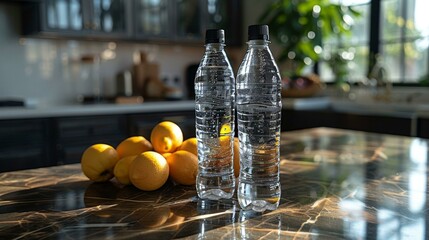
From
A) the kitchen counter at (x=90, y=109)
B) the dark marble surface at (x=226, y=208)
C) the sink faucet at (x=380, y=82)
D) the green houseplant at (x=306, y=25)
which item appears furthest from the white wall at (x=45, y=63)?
the dark marble surface at (x=226, y=208)

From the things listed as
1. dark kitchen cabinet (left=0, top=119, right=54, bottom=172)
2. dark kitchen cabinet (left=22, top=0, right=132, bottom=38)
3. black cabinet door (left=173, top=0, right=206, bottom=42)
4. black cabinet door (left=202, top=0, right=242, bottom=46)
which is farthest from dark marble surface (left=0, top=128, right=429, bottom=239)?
black cabinet door (left=202, top=0, right=242, bottom=46)

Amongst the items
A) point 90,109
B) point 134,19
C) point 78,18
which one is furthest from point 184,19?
point 90,109

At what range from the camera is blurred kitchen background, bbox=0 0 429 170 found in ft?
9.39

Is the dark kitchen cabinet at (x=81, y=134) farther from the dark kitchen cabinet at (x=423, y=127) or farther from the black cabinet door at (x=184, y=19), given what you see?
the dark kitchen cabinet at (x=423, y=127)

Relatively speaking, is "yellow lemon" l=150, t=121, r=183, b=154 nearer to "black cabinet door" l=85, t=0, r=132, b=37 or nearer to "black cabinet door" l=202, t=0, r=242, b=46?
"black cabinet door" l=85, t=0, r=132, b=37

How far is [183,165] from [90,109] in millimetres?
2147

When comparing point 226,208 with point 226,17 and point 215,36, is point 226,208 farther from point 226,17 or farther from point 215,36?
point 226,17

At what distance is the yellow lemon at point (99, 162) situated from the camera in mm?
968

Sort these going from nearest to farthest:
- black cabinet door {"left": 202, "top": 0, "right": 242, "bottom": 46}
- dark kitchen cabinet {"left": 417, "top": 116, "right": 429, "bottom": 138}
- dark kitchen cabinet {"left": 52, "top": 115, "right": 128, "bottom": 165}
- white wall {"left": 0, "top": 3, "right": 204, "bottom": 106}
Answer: dark kitchen cabinet {"left": 417, "top": 116, "right": 429, "bottom": 138} < dark kitchen cabinet {"left": 52, "top": 115, "right": 128, "bottom": 165} < white wall {"left": 0, "top": 3, "right": 204, "bottom": 106} < black cabinet door {"left": 202, "top": 0, "right": 242, "bottom": 46}

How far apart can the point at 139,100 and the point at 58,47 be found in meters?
0.83

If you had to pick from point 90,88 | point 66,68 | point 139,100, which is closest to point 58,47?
point 66,68

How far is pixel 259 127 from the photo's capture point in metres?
0.81

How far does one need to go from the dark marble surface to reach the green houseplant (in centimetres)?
256

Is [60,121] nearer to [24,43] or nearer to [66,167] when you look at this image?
[24,43]
